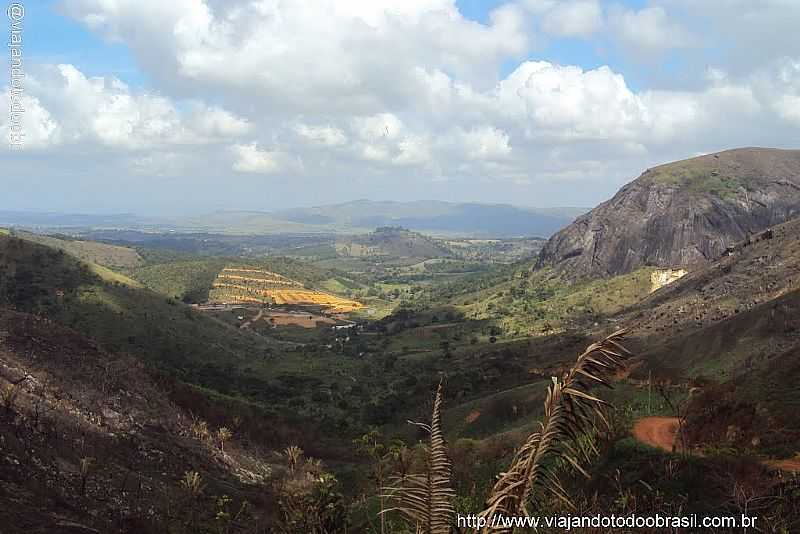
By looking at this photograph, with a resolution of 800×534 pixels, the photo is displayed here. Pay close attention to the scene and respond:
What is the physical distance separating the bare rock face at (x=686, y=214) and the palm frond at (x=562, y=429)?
546 ft

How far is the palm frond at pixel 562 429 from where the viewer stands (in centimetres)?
544

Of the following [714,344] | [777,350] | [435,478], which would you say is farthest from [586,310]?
[435,478]

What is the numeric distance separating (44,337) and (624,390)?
50040 millimetres

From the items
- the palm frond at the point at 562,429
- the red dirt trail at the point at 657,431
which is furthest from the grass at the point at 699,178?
the palm frond at the point at 562,429

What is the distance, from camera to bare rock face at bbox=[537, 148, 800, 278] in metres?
162

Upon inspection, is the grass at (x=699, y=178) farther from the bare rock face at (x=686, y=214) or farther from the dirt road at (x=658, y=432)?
the dirt road at (x=658, y=432)

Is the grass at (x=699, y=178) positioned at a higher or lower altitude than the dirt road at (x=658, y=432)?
higher

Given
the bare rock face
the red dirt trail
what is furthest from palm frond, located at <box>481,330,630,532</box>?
the bare rock face

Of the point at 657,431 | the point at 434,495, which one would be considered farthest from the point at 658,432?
the point at 434,495

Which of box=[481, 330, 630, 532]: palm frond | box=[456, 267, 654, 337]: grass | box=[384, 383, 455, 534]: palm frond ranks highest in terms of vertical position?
box=[481, 330, 630, 532]: palm frond

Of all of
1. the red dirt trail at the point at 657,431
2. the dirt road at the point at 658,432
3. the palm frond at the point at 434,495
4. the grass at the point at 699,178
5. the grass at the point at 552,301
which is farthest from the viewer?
the grass at the point at 699,178

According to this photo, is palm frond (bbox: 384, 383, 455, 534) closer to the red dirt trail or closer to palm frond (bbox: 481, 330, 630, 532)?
palm frond (bbox: 481, 330, 630, 532)

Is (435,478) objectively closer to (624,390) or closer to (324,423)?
(624,390)

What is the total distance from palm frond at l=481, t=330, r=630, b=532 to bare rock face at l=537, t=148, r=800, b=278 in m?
166
